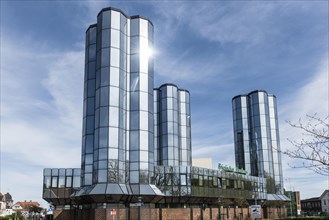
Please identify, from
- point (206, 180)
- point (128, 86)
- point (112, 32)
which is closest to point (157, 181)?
point (206, 180)

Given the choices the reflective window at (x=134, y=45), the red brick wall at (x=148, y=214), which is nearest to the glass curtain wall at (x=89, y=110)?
the red brick wall at (x=148, y=214)

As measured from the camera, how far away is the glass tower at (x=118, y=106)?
167ft

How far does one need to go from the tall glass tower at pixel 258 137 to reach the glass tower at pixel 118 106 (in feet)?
127

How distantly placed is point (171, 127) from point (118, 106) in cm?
3349

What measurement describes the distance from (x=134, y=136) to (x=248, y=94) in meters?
45.8

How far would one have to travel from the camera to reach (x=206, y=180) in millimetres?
63781

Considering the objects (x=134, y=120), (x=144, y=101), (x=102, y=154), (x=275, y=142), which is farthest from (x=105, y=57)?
(x=275, y=142)

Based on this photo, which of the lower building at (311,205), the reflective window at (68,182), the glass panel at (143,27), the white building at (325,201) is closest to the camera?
the glass panel at (143,27)

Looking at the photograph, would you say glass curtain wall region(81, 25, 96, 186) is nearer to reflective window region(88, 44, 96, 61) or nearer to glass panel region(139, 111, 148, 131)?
reflective window region(88, 44, 96, 61)

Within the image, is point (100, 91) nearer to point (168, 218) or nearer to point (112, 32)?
point (112, 32)

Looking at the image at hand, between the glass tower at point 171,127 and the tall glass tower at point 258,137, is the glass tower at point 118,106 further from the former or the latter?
the tall glass tower at point 258,137

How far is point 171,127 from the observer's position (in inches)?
3332

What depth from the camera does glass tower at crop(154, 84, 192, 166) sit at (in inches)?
3310

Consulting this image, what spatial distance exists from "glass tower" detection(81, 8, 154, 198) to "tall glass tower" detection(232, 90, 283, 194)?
38.6 meters
